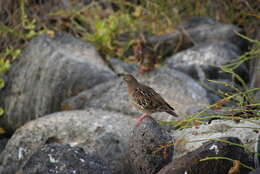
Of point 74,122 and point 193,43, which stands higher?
point 74,122

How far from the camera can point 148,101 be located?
16.4 feet

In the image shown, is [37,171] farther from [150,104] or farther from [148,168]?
[150,104]

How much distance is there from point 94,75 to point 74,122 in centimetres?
186

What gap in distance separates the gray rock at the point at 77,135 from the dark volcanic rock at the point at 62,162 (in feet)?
2.95

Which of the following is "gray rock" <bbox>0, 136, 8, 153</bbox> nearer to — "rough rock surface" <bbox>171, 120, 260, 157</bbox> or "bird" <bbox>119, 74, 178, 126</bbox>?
"bird" <bbox>119, 74, 178, 126</bbox>

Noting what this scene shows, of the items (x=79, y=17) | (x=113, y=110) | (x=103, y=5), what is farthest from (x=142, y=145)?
(x=103, y=5)

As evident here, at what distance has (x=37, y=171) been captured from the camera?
4.34m

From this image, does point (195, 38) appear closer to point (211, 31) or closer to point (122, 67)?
point (211, 31)

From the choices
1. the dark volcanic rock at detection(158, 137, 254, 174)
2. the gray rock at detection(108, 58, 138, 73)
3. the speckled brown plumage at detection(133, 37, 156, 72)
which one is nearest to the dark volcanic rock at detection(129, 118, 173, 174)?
the dark volcanic rock at detection(158, 137, 254, 174)

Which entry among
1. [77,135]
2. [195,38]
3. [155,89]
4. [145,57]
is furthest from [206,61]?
[77,135]

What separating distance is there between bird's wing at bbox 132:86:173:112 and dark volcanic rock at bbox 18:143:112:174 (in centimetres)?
82

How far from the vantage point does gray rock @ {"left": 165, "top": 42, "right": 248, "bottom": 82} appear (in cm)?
866

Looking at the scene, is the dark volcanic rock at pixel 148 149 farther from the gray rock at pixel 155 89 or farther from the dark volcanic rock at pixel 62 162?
the gray rock at pixel 155 89

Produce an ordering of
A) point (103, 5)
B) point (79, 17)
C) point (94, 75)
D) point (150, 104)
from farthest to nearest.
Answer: point (103, 5), point (79, 17), point (94, 75), point (150, 104)
